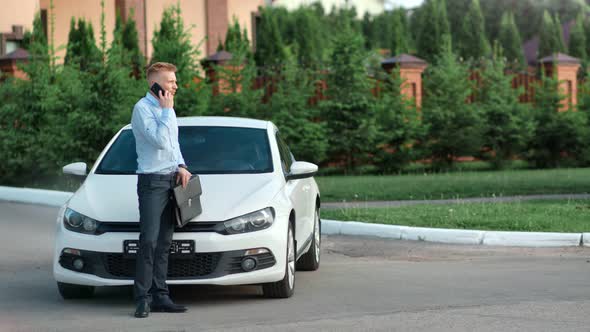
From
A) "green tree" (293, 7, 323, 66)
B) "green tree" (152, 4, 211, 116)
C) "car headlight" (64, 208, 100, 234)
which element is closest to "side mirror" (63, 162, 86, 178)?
"car headlight" (64, 208, 100, 234)

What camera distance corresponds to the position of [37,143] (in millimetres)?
22719

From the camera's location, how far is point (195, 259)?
7789 mm

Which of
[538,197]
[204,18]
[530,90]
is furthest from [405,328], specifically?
[204,18]

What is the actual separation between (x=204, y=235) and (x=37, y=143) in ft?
51.7

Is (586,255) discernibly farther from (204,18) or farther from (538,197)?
(204,18)

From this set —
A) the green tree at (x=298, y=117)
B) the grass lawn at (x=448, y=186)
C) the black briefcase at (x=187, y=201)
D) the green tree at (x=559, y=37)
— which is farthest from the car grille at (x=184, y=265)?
the green tree at (x=559, y=37)

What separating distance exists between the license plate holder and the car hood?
178 millimetres

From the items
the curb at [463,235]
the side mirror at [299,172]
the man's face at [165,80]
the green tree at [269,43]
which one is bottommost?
the curb at [463,235]

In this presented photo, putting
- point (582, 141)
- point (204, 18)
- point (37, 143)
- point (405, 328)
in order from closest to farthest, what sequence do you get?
point (405, 328), point (37, 143), point (582, 141), point (204, 18)

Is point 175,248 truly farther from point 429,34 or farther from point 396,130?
point 429,34

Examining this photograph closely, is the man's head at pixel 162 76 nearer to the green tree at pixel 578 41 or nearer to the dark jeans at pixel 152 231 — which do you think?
the dark jeans at pixel 152 231

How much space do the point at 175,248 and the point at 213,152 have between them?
4.93ft

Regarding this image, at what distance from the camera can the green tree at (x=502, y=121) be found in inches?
1007

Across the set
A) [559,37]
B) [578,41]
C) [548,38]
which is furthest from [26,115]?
[559,37]
